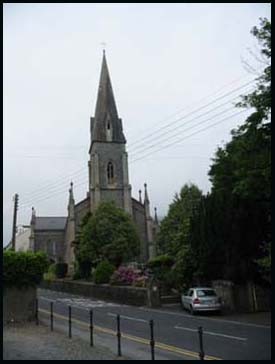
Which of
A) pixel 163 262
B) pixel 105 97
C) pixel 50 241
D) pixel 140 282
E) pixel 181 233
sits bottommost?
pixel 140 282

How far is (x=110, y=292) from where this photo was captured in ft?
132

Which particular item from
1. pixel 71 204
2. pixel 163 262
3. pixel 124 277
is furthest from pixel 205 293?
pixel 71 204

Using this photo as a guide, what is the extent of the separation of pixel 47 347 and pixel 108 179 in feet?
204

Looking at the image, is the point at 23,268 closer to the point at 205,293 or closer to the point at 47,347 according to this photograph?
the point at 47,347

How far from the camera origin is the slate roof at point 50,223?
90.8 metres

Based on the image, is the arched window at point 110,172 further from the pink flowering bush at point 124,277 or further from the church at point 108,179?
the pink flowering bush at point 124,277

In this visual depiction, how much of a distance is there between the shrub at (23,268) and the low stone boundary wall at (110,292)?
13.5 m

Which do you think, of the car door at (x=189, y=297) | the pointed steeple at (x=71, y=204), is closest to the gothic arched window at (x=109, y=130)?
the pointed steeple at (x=71, y=204)

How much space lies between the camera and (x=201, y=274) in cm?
3259

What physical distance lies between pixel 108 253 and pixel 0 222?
51.2 meters

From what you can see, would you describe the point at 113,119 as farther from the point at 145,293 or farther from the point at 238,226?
the point at 238,226

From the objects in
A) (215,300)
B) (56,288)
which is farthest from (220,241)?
(56,288)

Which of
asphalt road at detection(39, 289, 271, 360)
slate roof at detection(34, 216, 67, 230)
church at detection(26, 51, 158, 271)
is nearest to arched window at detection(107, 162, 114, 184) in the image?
church at detection(26, 51, 158, 271)

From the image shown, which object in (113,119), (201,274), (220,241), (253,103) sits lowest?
(201,274)
